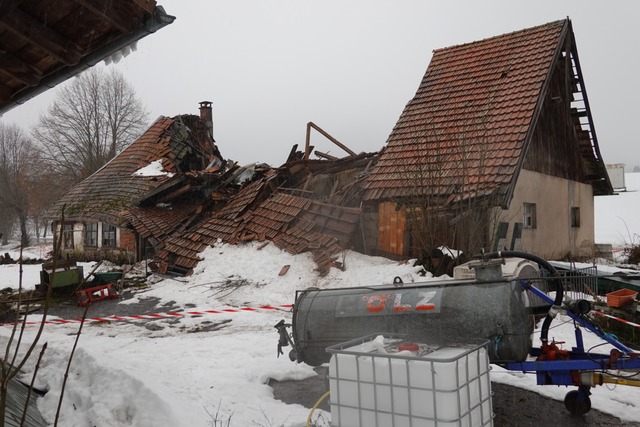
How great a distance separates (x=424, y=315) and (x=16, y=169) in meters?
58.1

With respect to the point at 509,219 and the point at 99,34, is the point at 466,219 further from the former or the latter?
the point at 99,34

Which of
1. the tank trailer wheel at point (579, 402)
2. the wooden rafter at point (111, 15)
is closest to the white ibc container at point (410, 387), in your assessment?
the tank trailer wheel at point (579, 402)

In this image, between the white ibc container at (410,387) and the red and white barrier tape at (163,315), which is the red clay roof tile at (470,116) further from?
the white ibc container at (410,387)

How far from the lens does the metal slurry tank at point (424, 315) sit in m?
4.75

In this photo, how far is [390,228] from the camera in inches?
541

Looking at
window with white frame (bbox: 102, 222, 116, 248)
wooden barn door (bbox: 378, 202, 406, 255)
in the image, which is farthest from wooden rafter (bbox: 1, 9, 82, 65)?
window with white frame (bbox: 102, 222, 116, 248)

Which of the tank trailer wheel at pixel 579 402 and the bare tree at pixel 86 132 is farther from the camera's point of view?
the bare tree at pixel 86 132

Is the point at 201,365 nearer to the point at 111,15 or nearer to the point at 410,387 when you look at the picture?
the point at 410,387

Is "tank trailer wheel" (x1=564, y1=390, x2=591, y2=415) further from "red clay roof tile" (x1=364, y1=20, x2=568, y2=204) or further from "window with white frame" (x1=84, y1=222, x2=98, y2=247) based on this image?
"window with white frame" (x1=84, y1=222, x2=98, y2=247)

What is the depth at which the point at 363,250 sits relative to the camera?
14539 mm

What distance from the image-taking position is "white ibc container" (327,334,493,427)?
3.37 metres

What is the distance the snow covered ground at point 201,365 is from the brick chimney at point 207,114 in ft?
47.8

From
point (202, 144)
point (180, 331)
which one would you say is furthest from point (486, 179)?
point (202, 144)

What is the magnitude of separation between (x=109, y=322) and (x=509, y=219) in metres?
9.83
